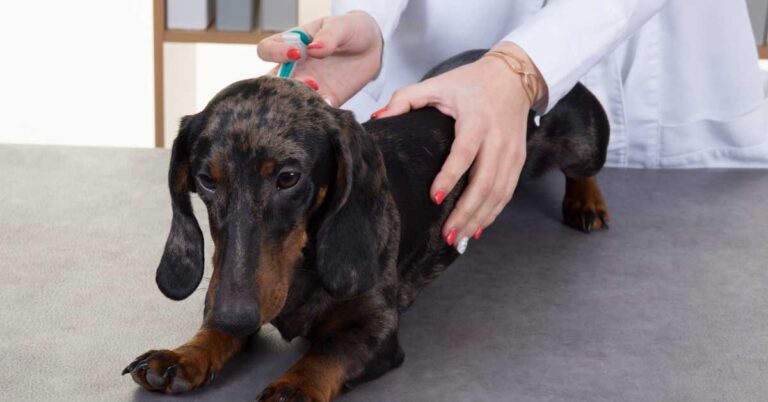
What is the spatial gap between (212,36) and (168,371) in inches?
69.7

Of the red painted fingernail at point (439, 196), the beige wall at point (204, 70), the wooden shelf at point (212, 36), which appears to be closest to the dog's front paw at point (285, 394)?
the red painted fingernail at point (439, 196)

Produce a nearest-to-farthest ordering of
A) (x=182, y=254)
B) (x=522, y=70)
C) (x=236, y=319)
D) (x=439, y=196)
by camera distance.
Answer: (x=236, y=319)
(x=182, y=254)
(x=439, y=196)
(x=522, y=70)

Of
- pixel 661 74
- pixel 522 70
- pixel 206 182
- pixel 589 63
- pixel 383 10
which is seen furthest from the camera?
pixel 661 74

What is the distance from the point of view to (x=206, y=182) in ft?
3.99

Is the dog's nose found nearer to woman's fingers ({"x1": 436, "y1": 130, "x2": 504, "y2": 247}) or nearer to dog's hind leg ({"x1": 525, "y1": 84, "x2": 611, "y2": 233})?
woman's fingers ({"x1": 436, "y1": 130, "x2": 504, "y2": 247})

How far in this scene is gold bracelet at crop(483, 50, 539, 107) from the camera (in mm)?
1558

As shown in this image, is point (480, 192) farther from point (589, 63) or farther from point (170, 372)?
point (170, 372)

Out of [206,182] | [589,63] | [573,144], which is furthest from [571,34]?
[206,182]

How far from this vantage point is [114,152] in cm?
208

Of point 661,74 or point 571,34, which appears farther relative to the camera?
point 661,74

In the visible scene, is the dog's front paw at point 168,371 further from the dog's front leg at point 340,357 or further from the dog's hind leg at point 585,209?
the dog's hind leg at point 585,209

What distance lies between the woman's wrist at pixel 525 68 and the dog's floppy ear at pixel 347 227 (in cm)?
35

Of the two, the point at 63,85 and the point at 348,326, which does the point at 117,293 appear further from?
the point at 63,85

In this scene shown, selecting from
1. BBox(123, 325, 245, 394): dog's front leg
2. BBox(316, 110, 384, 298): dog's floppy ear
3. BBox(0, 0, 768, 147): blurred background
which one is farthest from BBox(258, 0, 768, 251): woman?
BBox(0, 0, 768, 147): blurred background
